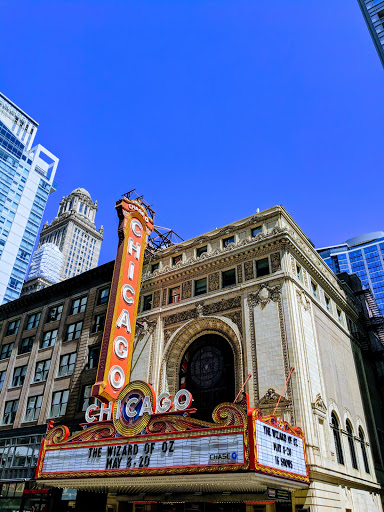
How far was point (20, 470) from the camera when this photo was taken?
101 ft

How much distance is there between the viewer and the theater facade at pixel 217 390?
57.4ft

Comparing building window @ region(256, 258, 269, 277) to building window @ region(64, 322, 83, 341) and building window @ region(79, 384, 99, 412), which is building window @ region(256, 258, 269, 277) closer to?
building window @ region(79, 384, 99, 412)

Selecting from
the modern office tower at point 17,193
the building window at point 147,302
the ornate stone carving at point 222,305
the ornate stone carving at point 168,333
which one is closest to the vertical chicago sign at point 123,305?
the ornate stone carving at point 168,333

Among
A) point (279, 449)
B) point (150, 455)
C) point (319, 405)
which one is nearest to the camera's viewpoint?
point (279, 449)

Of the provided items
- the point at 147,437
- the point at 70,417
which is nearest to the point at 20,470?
the point at 70,417

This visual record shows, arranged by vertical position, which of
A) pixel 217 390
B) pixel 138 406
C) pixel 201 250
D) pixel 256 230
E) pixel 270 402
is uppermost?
pixel 201 250

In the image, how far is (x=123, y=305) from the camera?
87.5ft

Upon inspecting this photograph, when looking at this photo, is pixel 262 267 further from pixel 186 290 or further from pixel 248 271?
pixel 186 290

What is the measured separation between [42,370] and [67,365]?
10.3 ft

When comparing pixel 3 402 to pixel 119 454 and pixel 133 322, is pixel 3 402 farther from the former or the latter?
pixel 119 454

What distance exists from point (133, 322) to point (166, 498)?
1016cm

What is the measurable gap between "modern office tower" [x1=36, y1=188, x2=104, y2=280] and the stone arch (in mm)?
133297

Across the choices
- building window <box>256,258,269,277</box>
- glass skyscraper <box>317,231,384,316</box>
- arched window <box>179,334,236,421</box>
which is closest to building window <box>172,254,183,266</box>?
arched window <box>179,334,236,421</box>

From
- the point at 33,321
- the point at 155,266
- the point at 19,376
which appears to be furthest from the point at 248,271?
the point at 33,321
